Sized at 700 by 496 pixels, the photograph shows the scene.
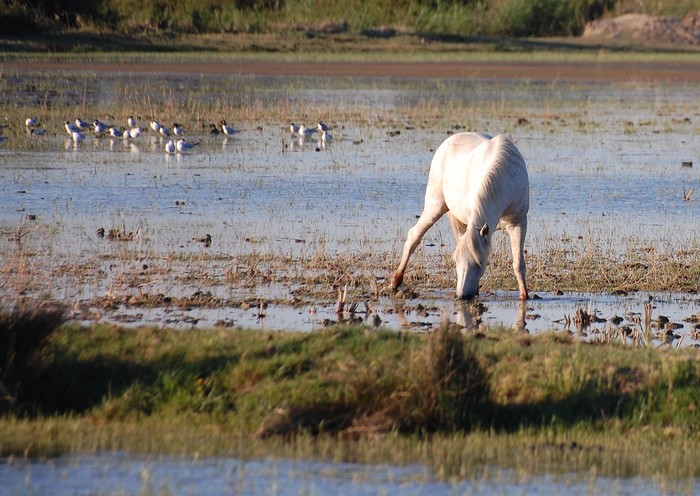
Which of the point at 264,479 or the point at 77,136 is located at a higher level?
the point at 77,136

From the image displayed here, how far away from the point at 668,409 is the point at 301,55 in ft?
119

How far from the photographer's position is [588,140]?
23.9 metres

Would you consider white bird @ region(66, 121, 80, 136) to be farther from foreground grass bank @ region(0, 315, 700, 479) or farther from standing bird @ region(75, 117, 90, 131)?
foreground grass bank @ region(0, 315, 700, 479)

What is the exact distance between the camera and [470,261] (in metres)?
10.4

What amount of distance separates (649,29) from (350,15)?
12530mm

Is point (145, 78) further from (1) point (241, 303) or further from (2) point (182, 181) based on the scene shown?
(1) point (241, 303)

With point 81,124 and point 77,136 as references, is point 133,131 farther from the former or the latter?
point 81,124

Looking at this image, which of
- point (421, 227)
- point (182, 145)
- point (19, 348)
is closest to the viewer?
point (19, 348)

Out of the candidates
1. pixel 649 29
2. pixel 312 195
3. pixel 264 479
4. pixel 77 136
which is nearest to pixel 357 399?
pixel 264 479

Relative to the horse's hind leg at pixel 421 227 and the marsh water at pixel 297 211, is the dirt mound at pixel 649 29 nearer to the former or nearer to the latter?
the marsh water at pixel 297 211

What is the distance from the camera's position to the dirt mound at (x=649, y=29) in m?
50.9

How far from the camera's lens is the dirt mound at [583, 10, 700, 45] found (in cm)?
5091

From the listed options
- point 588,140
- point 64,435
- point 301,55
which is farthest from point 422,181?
point 301,55

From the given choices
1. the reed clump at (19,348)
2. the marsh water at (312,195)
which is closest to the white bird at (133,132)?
the marsh water at (312,195)
